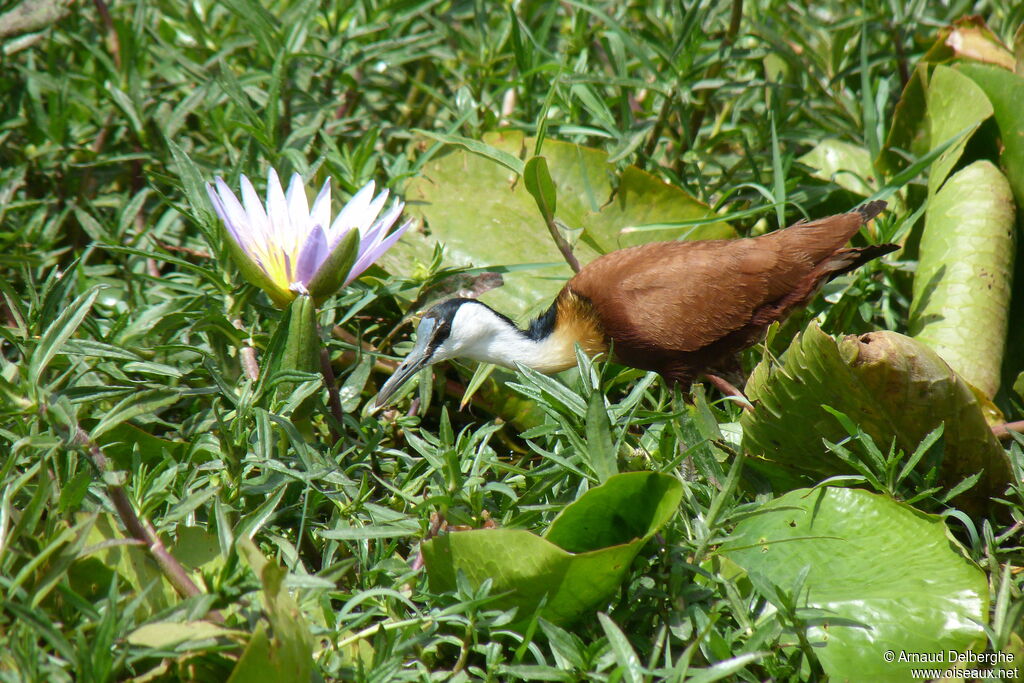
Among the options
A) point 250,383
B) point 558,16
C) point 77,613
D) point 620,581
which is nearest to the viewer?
point 77,613

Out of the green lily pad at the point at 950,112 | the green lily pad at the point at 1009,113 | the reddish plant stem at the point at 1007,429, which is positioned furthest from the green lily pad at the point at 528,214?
the reddish plant stem at the point at 1007,429

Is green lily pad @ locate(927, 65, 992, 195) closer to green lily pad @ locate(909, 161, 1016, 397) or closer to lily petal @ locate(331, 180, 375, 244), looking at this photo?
green lily pad @ locate(909, 161, 1016, 397)

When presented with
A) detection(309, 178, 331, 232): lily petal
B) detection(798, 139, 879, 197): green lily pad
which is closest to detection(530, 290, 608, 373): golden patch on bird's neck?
detection(309, 178, 331, 232): lily petal

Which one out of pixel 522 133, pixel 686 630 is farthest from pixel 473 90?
pixel 686 630

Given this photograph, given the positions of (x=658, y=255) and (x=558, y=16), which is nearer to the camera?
(x=658, y=255)

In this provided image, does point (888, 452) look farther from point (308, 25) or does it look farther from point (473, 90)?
point (308, 25)

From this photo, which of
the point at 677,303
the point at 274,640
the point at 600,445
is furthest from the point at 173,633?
the point at 677,303

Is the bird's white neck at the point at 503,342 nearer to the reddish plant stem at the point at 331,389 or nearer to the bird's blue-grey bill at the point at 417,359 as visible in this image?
the bird's blue-grey bill at the point at 417,359

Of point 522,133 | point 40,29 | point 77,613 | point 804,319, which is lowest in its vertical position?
point 804,319
